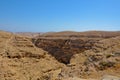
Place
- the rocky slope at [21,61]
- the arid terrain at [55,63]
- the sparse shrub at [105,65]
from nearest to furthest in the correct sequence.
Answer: the arid terrain at [55,63] < the sparse shrub at [105,65] < the rocky slope at [21,61]

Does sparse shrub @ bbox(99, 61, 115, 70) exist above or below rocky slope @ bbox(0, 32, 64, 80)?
above

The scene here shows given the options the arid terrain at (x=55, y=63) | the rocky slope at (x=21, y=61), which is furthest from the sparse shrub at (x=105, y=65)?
the rocky slope at (x=21, y=61)

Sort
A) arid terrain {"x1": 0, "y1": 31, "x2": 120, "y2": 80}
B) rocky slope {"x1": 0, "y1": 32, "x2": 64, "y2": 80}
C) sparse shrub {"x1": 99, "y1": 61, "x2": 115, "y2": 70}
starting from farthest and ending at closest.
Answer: rocky slope {"x1": 0, "y1": 32, "x2": 64, "y2": 80}, sparse shrub {"x1": 99, "y1": 61, "x2": 115, "y2": 70}, arid terrain {"x1": 0, "y1": 31, "x2": 120, "y2": 80}

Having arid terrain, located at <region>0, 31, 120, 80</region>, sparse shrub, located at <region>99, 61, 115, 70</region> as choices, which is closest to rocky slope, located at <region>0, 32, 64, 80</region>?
arid terrain, located at <region>0, 31, 120, 80</region>

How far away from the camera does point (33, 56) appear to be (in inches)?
995

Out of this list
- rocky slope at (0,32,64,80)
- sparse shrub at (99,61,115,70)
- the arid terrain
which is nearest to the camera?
the arid terrain

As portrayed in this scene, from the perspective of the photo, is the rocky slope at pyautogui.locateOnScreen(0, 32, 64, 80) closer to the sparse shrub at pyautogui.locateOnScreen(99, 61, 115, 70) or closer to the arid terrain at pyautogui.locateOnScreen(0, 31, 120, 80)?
the arid terrain at pyautogui.locateOnScreen(0, 31, 120, 80)

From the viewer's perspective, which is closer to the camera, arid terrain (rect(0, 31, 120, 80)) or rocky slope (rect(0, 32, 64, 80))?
arid terrain (rect(0, 31, 120, 80))

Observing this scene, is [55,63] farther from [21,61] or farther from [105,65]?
[105,65]

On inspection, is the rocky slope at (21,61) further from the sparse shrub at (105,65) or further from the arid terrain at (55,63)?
the sparse shrub at (105,65)

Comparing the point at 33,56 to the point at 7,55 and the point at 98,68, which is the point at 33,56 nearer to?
the point at 7,55

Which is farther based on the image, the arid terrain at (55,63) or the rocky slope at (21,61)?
the rocky slope at (21,61)

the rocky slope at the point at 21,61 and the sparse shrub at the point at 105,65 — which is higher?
the sparse shrub at the point at 105,65

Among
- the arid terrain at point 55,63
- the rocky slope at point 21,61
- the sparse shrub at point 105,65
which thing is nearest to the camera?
the arid terrain at point 55,63
